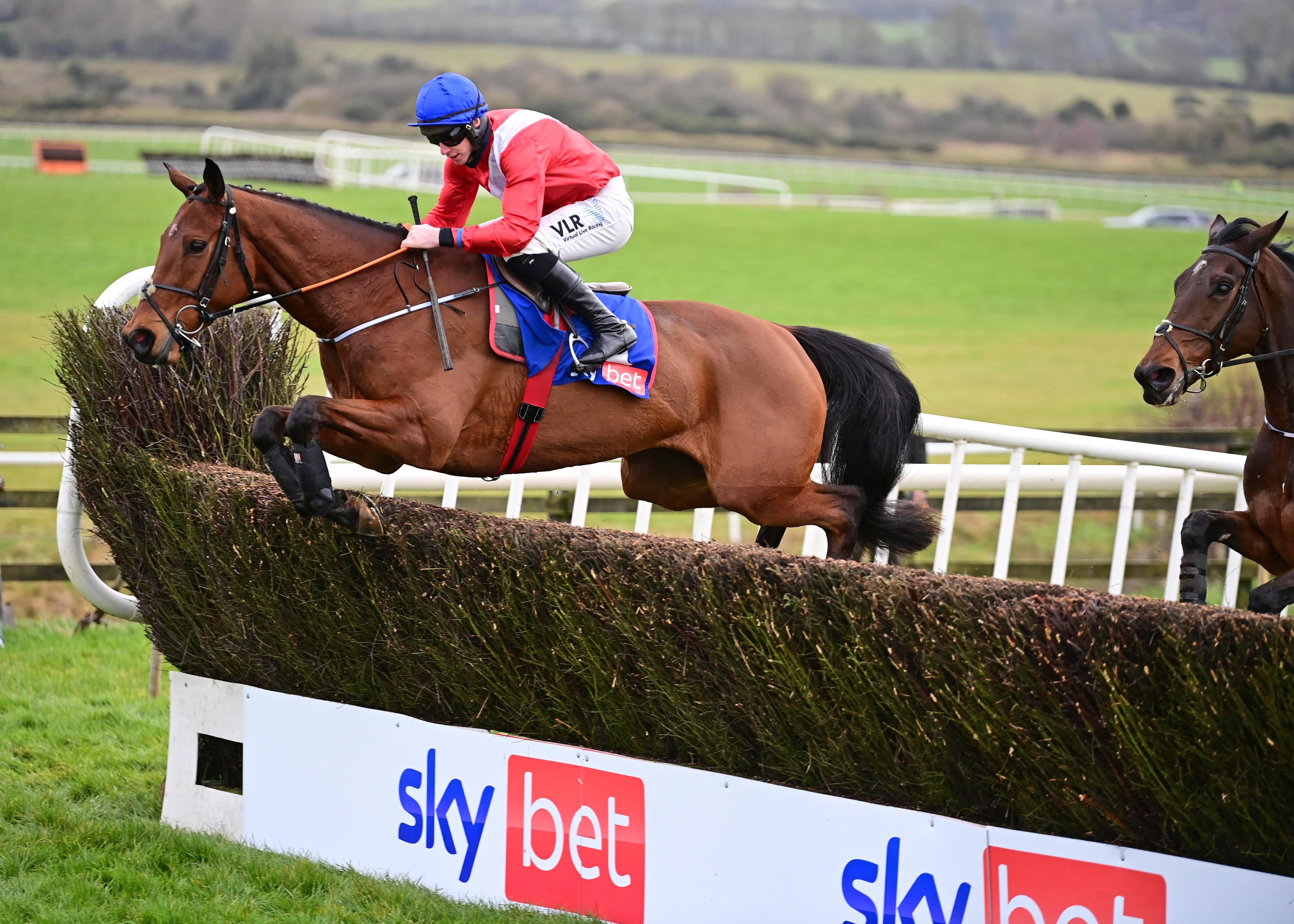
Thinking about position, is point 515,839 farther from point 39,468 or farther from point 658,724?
point 39,468

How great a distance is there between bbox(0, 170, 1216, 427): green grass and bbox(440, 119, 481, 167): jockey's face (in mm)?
10424

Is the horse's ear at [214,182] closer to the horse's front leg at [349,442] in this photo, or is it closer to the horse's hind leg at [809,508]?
the horse's front leg at [349,442]

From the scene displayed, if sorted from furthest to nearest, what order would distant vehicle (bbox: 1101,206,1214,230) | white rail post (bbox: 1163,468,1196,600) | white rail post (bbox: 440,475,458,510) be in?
distant vehicle (bbox: 1101,206,1214,230), white rail post (bbox: 1163,468,1196,600), white rail post (bbox: 440,475,458,510)

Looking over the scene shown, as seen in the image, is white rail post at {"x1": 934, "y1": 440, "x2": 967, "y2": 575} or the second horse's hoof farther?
white rail post at {"x1": 934, "y1": 440, "x2": 967, "y2": 575}

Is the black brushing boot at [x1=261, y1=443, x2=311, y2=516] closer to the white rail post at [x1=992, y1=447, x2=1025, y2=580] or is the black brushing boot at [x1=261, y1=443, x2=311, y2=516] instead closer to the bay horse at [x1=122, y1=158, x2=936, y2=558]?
the bay horse at [x1=122, y1=158, x2=936, y2=558]

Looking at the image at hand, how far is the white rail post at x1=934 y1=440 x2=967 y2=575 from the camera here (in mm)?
5008

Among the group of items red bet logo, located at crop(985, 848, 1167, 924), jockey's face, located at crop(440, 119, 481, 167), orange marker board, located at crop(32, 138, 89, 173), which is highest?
orange marker board, located at crop(32, 138, 89, 173)

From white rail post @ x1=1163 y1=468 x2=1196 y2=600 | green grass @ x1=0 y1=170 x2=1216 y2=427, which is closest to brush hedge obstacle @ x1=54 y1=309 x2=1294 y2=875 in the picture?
white rail post @ x1=1163 y1=468 x2=1196 y2=600

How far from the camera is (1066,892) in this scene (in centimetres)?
258

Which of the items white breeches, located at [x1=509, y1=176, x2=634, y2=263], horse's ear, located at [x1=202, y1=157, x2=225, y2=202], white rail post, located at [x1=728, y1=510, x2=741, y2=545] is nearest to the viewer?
horse's ear, located at [x1=202, y1=157, x2=225, y2=202]

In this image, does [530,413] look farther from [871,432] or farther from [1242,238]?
[1242,238]

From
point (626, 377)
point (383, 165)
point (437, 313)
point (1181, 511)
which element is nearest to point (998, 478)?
point (1181, 511)

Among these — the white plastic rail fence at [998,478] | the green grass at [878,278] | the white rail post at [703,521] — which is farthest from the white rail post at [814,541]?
the green grass at [878,278]

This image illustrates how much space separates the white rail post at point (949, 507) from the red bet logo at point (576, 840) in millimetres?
2140
